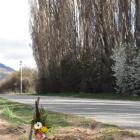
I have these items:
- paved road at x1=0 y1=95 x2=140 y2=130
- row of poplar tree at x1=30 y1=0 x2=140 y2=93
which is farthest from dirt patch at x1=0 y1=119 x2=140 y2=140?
row of poplar tree at x1=30 y1=0 x2=140 y2=93

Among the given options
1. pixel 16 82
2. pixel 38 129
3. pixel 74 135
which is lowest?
pixel 74 135

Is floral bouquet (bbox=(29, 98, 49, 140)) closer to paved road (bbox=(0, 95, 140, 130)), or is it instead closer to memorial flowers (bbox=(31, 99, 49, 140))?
memorial flowers (bbox=(31, 99, 49, 140))

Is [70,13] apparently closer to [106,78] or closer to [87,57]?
[87,57]

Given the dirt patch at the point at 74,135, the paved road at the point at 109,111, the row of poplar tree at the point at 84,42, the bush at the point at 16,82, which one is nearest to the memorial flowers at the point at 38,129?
the dirt patch at the point at 74,135

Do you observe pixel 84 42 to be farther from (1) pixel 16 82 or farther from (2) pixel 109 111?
(1) pixel 16 82

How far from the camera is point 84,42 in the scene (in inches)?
1876

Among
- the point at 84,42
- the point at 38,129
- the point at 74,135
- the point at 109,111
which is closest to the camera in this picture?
the point at 38,129

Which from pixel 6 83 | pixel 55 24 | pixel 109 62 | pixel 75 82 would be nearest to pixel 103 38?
pixel 109 62

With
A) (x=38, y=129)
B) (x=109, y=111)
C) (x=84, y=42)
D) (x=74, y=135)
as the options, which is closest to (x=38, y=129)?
(x=38, y=129)

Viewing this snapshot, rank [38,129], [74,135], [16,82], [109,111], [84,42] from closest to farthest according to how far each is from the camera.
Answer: [38,129] → [74,135] → [109,111] → [84,42] → [16,82]

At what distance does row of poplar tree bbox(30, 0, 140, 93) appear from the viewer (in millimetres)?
41875

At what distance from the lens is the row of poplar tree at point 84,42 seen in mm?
41875

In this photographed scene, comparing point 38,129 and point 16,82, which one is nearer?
point 38,129

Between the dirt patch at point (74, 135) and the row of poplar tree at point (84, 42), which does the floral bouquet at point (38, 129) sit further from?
the row of poplar tree at point (84, 42)
